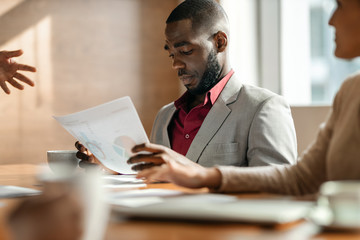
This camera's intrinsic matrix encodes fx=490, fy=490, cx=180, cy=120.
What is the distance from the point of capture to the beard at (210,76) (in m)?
1.92

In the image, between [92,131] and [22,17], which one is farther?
[22,17]

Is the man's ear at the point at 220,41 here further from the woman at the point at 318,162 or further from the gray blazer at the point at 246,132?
the woman at the point at 318,162

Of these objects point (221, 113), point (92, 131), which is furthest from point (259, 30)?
point (92, 131)

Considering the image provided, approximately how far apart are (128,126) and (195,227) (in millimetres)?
627

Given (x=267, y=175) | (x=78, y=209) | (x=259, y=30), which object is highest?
(x=259, y=30)

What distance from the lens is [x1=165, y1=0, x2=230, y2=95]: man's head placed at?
74.4 inches

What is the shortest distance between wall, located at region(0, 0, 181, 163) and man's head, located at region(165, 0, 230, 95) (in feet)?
5.14

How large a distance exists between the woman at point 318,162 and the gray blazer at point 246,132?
1.21 feet

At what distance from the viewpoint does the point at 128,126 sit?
4.28 feet

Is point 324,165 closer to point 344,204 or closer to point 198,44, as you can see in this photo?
point 344,204

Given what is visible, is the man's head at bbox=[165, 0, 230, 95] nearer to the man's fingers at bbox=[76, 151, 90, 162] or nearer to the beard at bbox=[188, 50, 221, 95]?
the beard at bbox=[188, 50, 221, 95]

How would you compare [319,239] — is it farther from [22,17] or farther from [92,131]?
[22,17]

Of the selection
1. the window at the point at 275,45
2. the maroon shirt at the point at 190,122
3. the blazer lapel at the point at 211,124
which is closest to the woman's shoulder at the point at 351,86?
the blazer lapel at the point at 211,124

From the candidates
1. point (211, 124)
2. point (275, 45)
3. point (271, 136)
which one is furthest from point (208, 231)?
point (275, 45)
